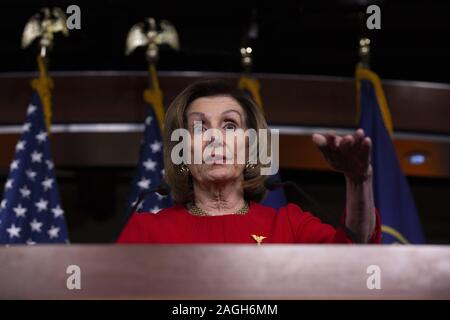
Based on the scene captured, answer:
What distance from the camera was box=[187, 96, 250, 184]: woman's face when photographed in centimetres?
149

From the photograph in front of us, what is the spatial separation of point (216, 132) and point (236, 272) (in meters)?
0.54

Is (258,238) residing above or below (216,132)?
below

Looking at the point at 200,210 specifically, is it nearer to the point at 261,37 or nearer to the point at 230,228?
the point at 230,228

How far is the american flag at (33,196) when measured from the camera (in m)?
2.96

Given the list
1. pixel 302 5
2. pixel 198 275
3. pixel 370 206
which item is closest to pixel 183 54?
pixel 302 5

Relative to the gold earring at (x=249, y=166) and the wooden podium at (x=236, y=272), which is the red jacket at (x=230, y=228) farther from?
the wooden podium at (x=236, y=272)

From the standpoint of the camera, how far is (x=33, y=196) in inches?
120

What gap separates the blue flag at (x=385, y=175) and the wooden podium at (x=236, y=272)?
1.97m

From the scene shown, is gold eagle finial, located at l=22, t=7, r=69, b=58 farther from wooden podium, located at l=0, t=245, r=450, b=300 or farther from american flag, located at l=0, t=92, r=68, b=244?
wooden podium, located at l=0, t=245, r=450, b=300

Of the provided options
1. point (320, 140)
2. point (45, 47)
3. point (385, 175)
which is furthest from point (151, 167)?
point (320, 140)
